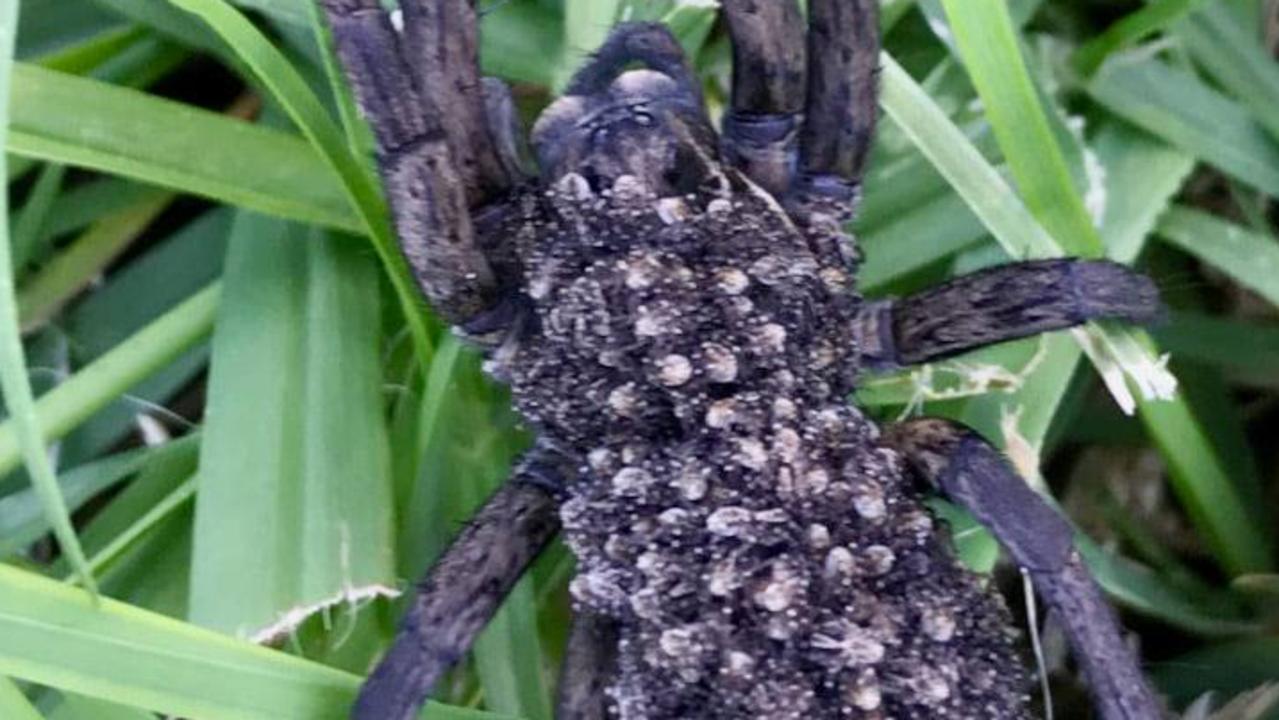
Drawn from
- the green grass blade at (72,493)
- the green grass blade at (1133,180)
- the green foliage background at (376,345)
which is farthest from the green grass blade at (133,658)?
the green grass blade at (1133,180)

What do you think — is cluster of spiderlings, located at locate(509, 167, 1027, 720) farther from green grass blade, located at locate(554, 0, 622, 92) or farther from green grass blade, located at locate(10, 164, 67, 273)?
green grass blade, located at locate(10, 164, 67, 273)

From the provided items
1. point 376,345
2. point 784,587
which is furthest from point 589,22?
point 784,587

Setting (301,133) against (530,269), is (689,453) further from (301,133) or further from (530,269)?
(301,133)

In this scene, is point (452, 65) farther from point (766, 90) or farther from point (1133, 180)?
point (1133, 180)

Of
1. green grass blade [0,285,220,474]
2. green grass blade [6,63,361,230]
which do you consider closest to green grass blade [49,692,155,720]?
green grass blade [0,285,220,474]

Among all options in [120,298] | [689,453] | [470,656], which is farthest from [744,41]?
[120,298]
